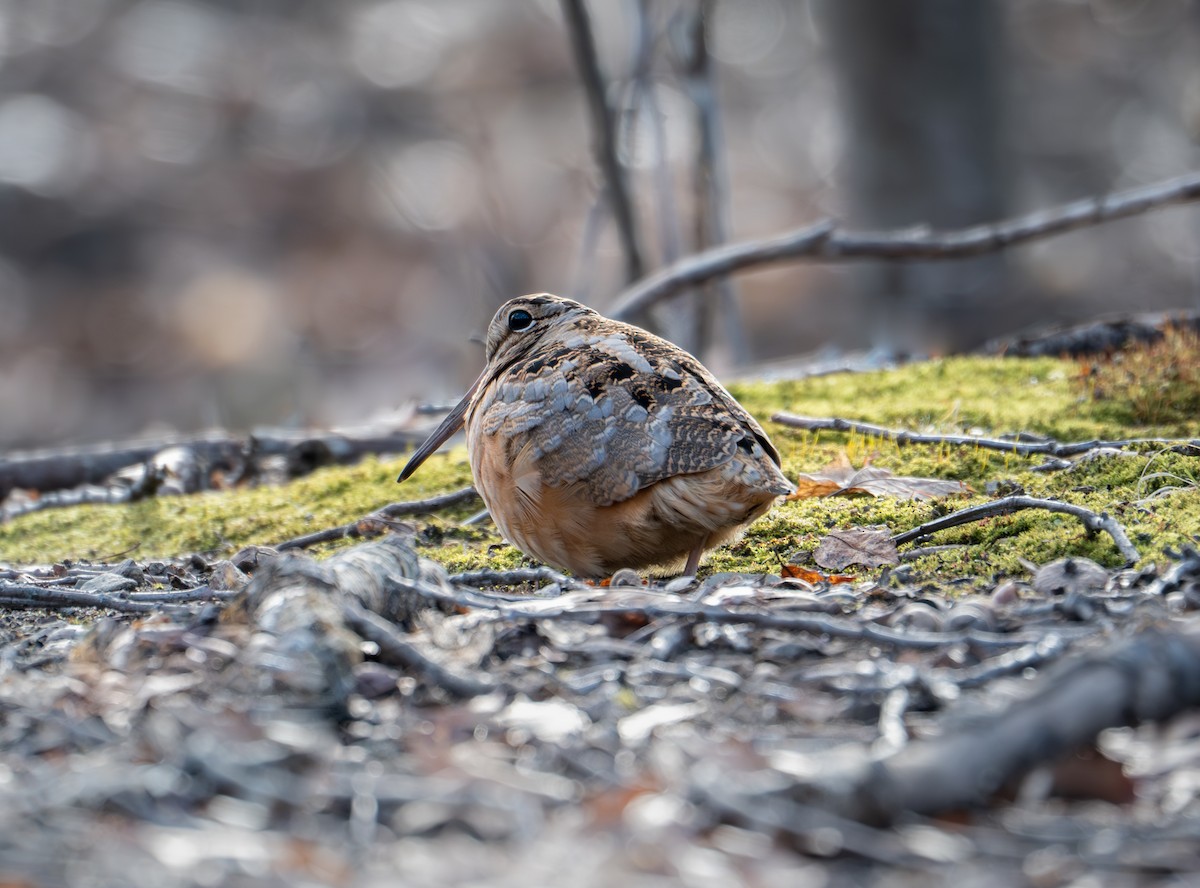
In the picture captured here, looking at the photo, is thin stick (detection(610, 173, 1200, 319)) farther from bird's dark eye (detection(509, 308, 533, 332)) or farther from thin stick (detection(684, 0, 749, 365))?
bird's dark eye (detection(509, 308, 533, 332))

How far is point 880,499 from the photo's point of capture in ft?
13.9

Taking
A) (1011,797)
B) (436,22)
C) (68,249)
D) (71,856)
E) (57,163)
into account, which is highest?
(436,22)

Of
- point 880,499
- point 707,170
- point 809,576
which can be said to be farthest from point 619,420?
point 707,170

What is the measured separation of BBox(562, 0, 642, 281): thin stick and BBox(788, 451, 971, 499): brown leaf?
3.95m

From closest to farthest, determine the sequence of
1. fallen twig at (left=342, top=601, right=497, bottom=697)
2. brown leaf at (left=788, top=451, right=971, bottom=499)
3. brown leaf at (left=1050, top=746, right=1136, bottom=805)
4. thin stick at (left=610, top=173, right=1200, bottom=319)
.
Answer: brown leaf at (left=1050, top=746, right=1136, bottom=805) < fallen twig at (left=342, top=601, right=497, bottom=697) < brown leaf at (left=788, top=451, right=971, bottom=499) < thin stick at (left=610, top=173, right=1200, bottom=319)

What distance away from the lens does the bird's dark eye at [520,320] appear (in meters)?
4.63

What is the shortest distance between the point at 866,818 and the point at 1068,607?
105cm

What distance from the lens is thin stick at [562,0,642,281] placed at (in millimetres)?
Answer: 7688

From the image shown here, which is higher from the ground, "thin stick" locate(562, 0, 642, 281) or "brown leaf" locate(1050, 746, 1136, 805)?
"thin stick" locate(562, 0, 642, 281)

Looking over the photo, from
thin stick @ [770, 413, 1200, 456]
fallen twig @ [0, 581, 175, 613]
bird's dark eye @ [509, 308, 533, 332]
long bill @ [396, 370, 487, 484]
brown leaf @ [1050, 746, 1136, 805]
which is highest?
bird's dark eye @ [509, 308, 533, 332]

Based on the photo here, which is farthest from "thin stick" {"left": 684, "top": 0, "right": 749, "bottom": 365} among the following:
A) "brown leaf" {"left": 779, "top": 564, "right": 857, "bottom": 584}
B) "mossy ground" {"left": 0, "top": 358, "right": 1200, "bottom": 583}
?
"brown leaf" {"left": 779, "top": 564, "right": 857, "bottom": 584}

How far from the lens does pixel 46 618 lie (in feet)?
11.6

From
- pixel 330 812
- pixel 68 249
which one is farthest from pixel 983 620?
pixel 68 249

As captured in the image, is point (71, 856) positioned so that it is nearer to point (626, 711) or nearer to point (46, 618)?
point (626, 711)
